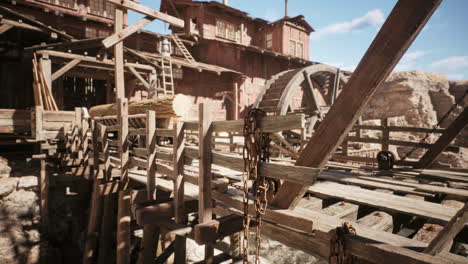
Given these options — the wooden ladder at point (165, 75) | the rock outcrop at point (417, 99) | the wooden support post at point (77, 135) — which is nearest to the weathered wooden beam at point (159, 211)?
the wooden support post at point (77, 135)

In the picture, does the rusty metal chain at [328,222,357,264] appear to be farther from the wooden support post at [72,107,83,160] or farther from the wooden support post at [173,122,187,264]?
the wooden support post at [72,107,83,160]

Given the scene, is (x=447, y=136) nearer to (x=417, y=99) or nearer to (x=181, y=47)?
(x=181, y=47)

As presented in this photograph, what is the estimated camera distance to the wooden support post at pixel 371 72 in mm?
1558

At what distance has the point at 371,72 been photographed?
1722 millimetres

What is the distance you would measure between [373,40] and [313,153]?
874 millimetres

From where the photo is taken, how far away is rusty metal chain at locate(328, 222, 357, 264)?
2059mm

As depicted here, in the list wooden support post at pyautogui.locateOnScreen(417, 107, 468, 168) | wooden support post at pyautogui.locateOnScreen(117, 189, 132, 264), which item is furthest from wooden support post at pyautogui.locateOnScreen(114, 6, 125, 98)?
wooden support post at pyautogui.locateOnScreen(417, 107, 468, 168)

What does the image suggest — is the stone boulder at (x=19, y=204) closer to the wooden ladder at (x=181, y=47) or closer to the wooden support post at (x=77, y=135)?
the wooden support post at (x=77, y=135)

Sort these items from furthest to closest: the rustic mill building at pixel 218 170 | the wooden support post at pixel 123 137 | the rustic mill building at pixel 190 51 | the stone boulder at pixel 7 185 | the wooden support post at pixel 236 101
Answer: the wooden support post at pixel 236 101 < the rustic mill building at pixel 190 51 < the stone boulder at pixel 7 185 < the wooden support post at pixel 123 137 < the rustic mill building at pixel 218 170

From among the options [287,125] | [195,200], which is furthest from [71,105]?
[287,125]

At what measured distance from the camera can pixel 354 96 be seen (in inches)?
70.8

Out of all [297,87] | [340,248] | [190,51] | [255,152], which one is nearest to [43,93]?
[255,152]

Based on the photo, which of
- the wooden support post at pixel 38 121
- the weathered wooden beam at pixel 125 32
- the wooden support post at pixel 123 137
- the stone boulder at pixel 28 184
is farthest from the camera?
the stone boulder at pixel 28 184

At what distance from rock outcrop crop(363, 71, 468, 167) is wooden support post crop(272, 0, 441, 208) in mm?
24738
